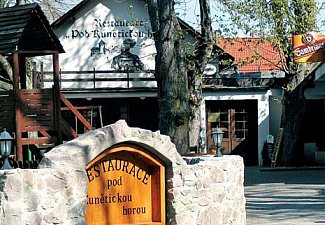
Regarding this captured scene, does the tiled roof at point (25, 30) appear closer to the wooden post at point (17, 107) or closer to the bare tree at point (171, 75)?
the wooden post at point (17, 107)

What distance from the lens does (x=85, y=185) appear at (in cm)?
883

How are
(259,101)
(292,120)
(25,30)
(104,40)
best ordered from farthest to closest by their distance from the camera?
(104,40)
(259,101)
(292,120)
(25,30)

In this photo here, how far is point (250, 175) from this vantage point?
87.1 feet

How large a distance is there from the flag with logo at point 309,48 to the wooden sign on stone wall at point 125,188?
15.1 meters

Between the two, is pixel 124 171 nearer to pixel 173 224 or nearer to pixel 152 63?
pixel 173 224

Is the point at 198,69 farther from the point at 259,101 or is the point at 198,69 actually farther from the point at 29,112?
the point at 259,101

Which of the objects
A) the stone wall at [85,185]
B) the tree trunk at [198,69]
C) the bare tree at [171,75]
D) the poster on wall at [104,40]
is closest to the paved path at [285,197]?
the tree trunk at [198,69]

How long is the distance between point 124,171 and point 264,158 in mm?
21636

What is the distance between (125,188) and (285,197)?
32.2 ft

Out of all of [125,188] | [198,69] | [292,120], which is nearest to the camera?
[125,188]

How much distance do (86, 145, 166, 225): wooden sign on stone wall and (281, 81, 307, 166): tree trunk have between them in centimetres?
1851

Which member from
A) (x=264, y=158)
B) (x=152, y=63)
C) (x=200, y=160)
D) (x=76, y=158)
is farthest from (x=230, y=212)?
(x=152, y=63)

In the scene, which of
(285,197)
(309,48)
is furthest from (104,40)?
(285,197)

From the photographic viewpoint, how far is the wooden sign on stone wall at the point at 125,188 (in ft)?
30.6
